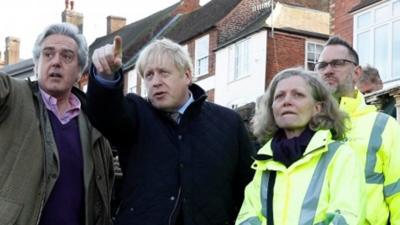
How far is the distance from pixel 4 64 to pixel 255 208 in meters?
48.9

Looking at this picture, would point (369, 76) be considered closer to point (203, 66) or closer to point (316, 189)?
point (316, 189)

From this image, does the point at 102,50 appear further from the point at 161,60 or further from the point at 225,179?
the point at 225,179

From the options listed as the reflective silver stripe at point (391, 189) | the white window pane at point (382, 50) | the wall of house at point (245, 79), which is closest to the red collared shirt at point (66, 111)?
the reflective silver stripe at point (391, 189)

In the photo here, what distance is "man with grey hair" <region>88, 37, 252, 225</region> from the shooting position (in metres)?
4.14

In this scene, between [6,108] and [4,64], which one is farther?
[4,64]

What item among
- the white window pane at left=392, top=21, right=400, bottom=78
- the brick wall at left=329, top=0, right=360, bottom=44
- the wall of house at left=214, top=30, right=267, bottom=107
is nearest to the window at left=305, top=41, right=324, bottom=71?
the wall of house at left=214, top=30, right=267, bottom=107

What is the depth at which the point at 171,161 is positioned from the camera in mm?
4289

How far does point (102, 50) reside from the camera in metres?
4.02

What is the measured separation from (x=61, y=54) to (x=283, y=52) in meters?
21.8

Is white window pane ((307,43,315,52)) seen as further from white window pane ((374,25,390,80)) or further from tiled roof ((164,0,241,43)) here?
white window pane ((374,25,390,80))

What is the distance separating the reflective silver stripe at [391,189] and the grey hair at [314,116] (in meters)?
0.39

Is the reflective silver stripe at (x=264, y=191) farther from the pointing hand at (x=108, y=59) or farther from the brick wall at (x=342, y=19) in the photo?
the brick wall at (x=342, y=19)

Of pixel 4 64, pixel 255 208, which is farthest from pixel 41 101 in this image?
pixel 4 64

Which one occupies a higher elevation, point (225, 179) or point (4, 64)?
point (4, 64)
